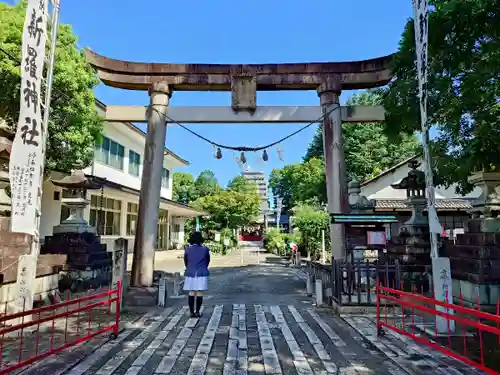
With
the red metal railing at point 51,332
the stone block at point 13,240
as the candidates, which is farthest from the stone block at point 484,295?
the stone block at point 13,240

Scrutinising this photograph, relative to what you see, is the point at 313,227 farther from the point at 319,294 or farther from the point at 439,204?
the point at 319,294

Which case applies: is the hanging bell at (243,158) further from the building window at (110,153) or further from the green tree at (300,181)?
the building window at (110,153)

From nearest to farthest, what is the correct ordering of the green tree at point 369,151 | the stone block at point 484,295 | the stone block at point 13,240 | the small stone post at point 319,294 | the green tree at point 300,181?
the stone block at point 484,295 < the stone block at point 13,240 < the small stone post at point 319,294 < the green tree at point 300,181 < the green tree at point 369,151

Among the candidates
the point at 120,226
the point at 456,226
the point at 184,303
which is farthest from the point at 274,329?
the point at 120,226

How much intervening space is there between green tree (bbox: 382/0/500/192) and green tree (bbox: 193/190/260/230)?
31.4m

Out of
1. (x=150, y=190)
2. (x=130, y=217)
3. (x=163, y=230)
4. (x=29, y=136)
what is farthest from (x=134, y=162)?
(x=29, y=136)

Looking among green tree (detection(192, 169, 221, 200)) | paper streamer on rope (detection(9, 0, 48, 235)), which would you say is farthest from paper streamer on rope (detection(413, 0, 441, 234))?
green tree (detection(192, 169, 221, 200))

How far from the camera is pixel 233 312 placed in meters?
8.59

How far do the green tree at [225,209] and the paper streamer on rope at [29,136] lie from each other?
109ft

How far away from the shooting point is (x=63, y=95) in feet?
39.0

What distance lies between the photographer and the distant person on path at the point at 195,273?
799cm

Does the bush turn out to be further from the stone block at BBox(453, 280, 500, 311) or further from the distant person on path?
the stone block at BBox(453, 280, 500, 311)

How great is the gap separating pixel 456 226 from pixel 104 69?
18242mm

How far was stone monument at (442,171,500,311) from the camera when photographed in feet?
23.9
